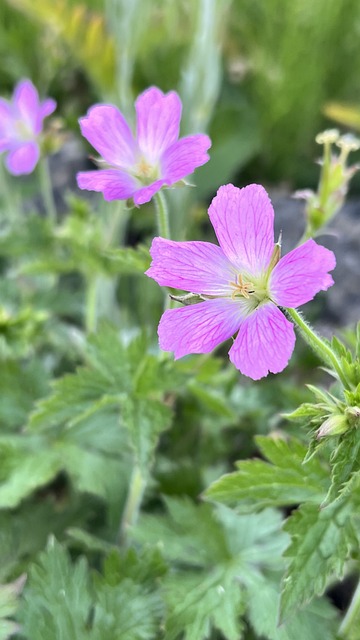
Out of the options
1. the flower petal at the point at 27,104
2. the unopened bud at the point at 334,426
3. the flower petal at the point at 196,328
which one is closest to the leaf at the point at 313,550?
the unopened bud at the point at 334,426

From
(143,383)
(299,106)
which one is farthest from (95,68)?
(143,383)

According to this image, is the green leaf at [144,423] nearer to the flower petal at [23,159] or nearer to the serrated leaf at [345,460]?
the serrated leaf at [345,460]

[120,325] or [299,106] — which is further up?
[299,106]

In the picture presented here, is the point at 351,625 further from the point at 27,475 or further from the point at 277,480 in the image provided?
the point at 27,475

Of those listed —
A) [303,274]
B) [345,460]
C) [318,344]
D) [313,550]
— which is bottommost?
[313,550]

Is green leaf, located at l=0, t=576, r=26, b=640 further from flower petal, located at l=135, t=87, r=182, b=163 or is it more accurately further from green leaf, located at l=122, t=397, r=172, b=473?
flower petal, located at l=135, t=87, r=182, b=163

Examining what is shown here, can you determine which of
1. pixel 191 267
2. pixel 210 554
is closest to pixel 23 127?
pixel 191 267

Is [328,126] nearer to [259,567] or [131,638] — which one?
[259,567]

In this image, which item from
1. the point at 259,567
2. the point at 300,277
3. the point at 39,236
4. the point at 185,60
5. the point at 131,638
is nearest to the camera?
the point at 300,277
